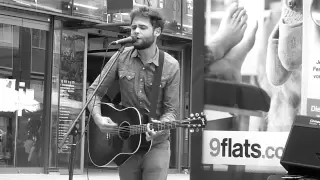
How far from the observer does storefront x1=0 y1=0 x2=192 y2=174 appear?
16141 millimetres

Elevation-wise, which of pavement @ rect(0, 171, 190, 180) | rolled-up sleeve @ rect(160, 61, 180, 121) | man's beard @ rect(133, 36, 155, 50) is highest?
man's beard @ rect(133, 36, 155, 50)

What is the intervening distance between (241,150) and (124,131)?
1204mm

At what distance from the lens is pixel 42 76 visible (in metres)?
17.0

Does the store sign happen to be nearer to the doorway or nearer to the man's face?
the man's face

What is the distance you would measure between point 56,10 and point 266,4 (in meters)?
13.2

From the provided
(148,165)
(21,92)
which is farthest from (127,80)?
(21,92)

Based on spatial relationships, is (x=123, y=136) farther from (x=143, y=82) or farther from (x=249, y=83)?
(x=249, y=83)

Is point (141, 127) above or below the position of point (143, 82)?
below

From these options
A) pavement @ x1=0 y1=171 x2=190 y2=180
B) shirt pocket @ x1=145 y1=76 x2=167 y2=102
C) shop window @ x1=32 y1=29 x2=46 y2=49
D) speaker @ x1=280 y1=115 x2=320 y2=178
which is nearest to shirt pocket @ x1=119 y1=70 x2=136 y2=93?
shirt pocket @ x1=145 y1=76 x2=167 y2=102

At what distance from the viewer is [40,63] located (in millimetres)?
16938

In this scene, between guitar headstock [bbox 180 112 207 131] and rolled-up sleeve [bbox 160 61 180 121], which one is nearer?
guitar headstock [bbox 180 112 207 131]

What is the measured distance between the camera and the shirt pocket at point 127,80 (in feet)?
16.2

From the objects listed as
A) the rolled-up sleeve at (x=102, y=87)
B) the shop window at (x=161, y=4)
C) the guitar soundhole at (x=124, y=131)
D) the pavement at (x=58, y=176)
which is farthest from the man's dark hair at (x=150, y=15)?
the shop window at (x=161, y=4)

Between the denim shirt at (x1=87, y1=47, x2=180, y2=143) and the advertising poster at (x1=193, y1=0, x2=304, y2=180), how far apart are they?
0.68 meters
